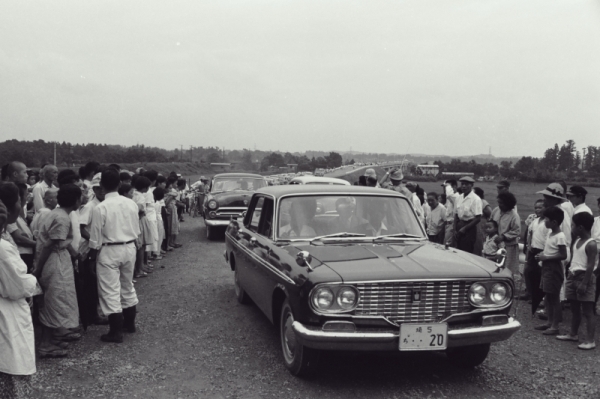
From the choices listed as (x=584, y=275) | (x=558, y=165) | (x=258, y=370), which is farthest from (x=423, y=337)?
(x=558, y=165)

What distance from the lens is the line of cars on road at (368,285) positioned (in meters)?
4.16

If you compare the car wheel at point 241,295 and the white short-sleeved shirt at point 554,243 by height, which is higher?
the white short-sleeved shirt at point 554,243

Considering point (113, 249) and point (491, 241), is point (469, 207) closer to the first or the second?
point (491, 241)

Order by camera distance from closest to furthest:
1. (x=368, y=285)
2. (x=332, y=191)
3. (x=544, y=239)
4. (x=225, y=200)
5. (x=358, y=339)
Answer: (x=358, y=339) → (x=368, y=285) → (x=332, y=191) → (x=544, y=239) → (x=225, y=200)

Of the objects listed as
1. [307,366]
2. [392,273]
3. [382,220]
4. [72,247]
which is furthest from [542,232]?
[72,247]

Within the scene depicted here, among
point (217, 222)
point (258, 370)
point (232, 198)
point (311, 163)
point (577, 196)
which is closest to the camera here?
point (258, 370)

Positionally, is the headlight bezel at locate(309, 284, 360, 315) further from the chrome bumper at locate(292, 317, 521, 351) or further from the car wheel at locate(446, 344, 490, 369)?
the car wheel at locate(446, 344, 490, 369)

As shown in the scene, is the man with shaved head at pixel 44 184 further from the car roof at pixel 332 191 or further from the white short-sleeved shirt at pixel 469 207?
the white short-sleeved shirt at pixel 469 207

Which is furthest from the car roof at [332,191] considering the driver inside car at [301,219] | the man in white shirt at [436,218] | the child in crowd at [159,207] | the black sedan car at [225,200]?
the black sedan car at [225,200]

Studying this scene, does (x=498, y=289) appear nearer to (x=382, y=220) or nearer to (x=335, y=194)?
(x=382, y=220)

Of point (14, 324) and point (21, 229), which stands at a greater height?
point (21, 229)

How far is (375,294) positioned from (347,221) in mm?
1460

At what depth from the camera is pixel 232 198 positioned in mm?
14398

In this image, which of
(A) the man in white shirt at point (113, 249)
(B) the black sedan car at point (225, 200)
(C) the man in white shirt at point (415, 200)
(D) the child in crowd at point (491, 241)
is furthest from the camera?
(B) the black sedan car at point (225, 200)
